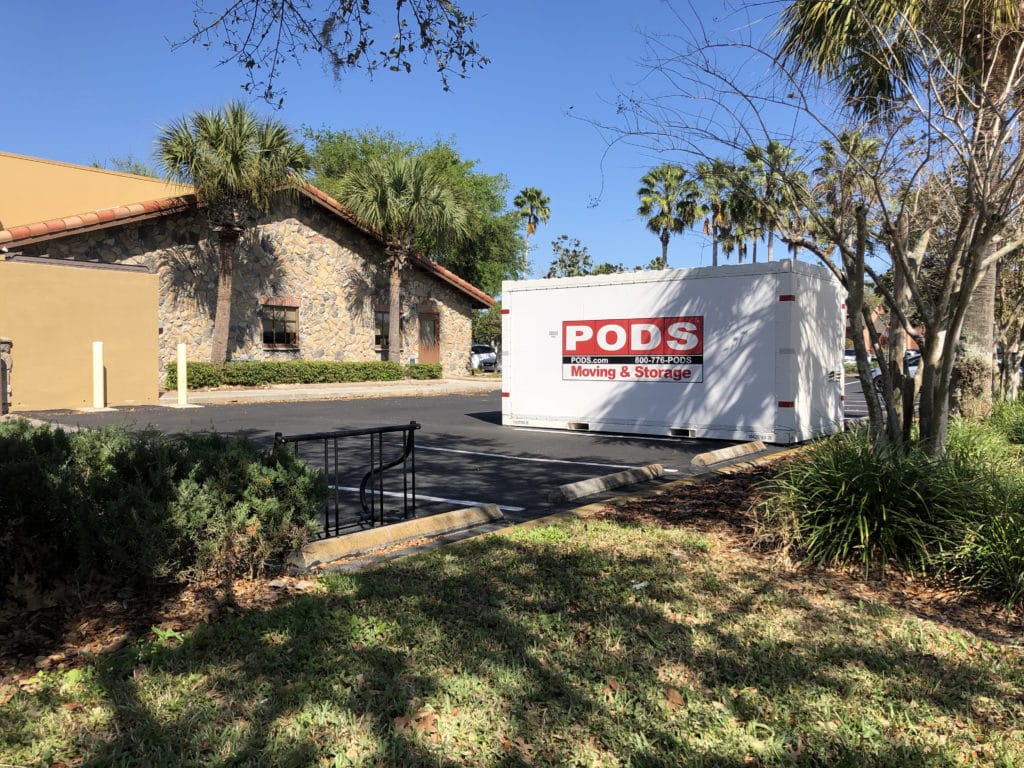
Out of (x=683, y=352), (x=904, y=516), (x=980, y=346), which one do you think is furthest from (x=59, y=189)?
(x=904, y=516)

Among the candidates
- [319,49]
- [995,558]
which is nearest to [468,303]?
[319,49]

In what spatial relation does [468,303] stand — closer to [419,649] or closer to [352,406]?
[352,406]

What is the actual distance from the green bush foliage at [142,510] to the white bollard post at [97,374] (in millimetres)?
13527

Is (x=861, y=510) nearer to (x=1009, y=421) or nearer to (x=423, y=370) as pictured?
(x=1009, y=421)

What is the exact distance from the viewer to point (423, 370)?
96.1 ft

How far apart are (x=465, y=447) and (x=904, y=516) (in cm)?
Answer: 748

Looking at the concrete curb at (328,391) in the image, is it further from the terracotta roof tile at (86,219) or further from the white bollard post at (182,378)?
the terracotta roof tile at (86,219)

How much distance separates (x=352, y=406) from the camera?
64.4 feet

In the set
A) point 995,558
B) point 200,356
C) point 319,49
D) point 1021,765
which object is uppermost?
point 319,49

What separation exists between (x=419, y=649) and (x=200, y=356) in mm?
22220

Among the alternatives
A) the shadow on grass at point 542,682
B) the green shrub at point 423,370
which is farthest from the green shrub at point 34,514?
the green shrub at point 423,370

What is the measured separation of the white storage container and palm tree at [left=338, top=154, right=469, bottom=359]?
44.0 feet

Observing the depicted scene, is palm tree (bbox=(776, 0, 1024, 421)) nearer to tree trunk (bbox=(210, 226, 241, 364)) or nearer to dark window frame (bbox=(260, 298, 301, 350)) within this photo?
tree trunk (bbox=(210, 226, 241, 364))

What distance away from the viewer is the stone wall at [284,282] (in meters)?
22.7
